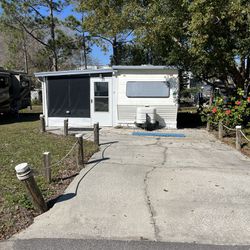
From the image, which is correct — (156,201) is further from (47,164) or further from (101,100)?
(101,100)

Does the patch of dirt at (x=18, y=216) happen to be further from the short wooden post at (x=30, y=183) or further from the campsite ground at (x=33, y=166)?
the short wooden post at (x=30, y=183)

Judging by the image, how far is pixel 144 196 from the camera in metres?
4.48

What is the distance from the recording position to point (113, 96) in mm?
11688

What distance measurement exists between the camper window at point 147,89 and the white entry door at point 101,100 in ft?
2.97

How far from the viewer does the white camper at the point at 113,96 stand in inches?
442

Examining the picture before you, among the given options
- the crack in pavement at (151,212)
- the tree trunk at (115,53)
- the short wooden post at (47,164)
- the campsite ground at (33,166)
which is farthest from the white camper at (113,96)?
the tree trunk at (115,53)

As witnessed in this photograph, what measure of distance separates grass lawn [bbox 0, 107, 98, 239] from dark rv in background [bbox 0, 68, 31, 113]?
6180 millimetres

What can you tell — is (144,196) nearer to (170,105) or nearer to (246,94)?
(170,105)

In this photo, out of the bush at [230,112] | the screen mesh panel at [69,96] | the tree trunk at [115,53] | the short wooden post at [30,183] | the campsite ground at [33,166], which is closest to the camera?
the short wooden post at [30,183]

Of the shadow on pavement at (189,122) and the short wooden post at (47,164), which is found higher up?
the short wooden post at (47,164)

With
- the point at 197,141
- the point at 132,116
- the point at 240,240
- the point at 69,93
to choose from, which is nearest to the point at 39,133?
the point at 69,93

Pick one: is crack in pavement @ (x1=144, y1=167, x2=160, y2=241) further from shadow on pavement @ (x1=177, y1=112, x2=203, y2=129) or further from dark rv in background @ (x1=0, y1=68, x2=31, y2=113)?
dark rv in background @ (x1=0, y1=68, x2=31, y2=113)

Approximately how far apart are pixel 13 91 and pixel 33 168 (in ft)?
38.6

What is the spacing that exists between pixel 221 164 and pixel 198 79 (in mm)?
6059
